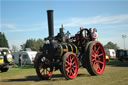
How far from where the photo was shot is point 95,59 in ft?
30.8

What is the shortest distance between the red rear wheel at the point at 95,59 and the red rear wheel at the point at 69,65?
0.73 m

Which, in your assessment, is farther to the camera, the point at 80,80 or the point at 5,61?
the point at 5,61

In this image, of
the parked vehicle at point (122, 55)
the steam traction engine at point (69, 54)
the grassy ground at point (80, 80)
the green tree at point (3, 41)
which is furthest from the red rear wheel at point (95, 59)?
the green tree at point (3, 41)

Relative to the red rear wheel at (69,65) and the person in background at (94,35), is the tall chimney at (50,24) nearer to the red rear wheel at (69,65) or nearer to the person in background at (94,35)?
the red rear wheel at (69,65)

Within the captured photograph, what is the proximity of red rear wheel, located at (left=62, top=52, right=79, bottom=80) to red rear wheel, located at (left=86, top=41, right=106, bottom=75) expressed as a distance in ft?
2.39

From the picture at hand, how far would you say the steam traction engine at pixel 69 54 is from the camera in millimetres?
8141

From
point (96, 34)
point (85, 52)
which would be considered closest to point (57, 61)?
point (85, 52)

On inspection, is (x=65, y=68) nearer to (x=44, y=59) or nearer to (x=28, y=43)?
(x=44, y=59)

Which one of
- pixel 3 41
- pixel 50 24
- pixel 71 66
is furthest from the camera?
Result: pixel 3 41

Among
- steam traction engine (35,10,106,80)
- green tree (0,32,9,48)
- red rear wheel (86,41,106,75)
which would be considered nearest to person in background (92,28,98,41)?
steam traction engine (35,10,106,80)

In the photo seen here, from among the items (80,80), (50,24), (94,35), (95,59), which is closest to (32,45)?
(94,35)

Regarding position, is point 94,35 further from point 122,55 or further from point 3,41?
point 3,41

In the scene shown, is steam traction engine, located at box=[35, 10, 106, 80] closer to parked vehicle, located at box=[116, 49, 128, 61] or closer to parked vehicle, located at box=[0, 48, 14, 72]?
parked vehicle, located at box=[0, 48, 14, 72]

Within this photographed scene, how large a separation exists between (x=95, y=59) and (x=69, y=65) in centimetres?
182
